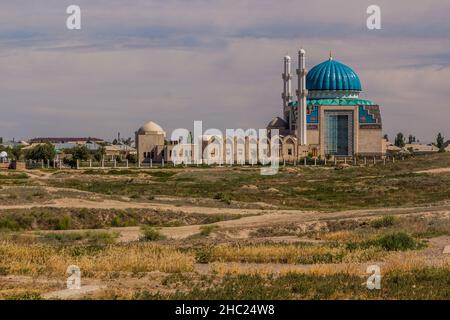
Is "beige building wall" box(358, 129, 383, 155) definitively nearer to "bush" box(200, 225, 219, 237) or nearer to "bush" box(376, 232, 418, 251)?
"bush" box(200, 225, 219, 237)

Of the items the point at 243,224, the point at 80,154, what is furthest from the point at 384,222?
the point at 80,154

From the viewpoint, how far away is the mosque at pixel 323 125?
11494 centimetres

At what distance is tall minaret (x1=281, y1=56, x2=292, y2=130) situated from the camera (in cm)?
12038

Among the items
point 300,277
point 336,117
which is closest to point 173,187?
point 300,277

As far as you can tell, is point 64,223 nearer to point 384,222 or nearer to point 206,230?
point 206,230

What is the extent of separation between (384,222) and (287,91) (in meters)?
97.5

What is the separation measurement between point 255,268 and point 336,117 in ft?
334

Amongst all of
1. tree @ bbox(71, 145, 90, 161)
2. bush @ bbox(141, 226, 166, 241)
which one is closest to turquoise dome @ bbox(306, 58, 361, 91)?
tree @ bbox(71, 145, 90, 161)

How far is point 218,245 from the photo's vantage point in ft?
75.7

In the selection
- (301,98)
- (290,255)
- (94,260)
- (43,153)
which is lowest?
(290,255)

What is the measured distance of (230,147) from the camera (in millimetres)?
110812

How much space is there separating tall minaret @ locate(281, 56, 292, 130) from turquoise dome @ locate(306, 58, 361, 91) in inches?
126

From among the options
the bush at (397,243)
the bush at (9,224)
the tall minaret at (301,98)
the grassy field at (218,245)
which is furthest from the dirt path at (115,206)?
the tall minaret at (301,98)
